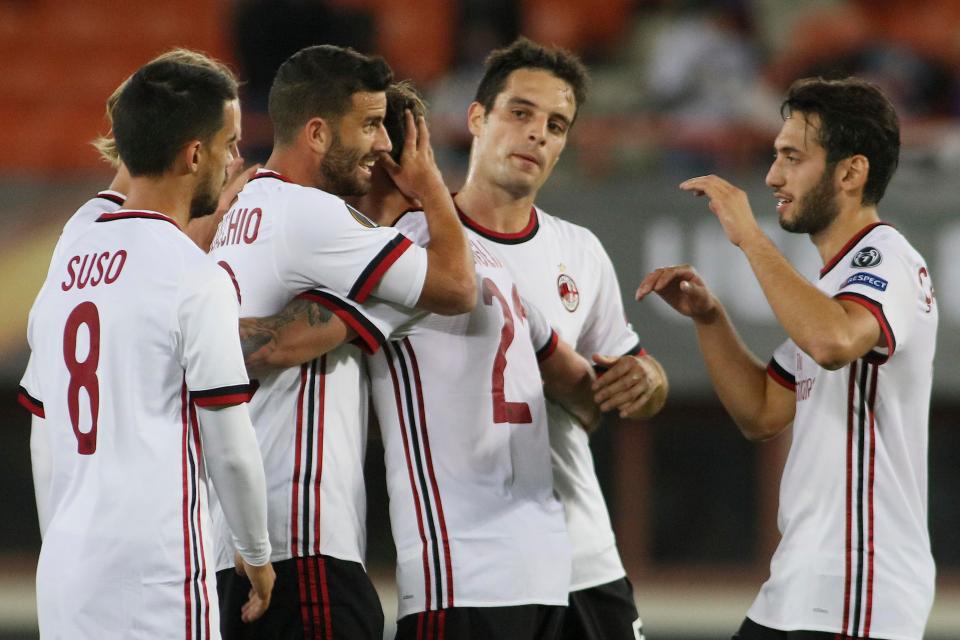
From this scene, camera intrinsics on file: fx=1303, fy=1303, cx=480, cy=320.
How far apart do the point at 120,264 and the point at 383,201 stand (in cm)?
109

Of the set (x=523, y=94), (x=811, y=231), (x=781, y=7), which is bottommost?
(x=811, y=231)

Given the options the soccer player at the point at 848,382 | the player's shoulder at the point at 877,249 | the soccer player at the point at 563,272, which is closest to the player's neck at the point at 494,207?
the soccer player at the point at 563,272

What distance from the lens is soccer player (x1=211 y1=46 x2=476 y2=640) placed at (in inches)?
132

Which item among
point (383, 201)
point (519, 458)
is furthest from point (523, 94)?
point (519, 458)

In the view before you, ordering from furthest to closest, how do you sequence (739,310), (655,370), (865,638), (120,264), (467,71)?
(467,71) → (739,310) → (655,370) → (865,638) → (120,264)

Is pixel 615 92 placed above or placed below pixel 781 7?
below

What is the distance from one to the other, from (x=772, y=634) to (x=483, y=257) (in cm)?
134

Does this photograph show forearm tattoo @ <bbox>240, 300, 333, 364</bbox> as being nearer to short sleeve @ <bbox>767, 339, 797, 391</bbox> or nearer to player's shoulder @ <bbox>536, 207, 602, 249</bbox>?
player's shoulder @ <bbox>536, 207, 602, 249</bbox>

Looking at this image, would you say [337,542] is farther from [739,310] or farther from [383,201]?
[739,310]

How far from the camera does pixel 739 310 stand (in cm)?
848

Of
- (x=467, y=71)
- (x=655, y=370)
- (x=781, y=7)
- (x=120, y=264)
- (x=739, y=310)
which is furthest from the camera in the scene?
(x=781, y=7)

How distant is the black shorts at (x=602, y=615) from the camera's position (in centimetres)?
394

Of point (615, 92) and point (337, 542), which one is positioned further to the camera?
point (615, 92)

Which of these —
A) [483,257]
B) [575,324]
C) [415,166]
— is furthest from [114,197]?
[575,324]
